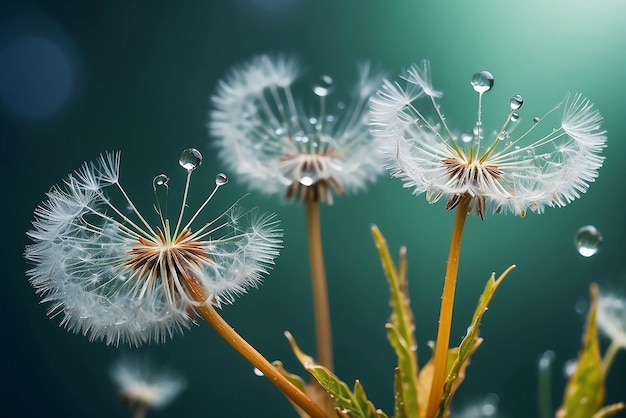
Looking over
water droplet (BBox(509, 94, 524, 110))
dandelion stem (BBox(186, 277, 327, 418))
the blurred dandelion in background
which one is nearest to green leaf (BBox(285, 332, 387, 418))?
dandelion stem (BBox(186, 277, 327, 418))

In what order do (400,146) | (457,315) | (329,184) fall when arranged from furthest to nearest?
(457,315), (329,184), (400,146)

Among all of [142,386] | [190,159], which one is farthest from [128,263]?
[142,386]

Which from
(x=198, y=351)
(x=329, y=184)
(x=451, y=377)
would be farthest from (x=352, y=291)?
(x=451, y=377)

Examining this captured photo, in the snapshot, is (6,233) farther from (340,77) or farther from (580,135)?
(580,135)

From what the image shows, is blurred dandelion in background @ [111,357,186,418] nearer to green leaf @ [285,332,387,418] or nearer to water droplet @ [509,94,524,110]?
green leaf @ [285,332,387,418]

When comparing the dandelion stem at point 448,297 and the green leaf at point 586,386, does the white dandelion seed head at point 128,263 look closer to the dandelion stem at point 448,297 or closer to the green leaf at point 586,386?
the dandelion stem at point 448,297

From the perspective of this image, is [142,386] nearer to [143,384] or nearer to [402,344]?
[143,384]

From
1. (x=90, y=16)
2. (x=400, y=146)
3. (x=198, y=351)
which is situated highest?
(x=90, y=16)
